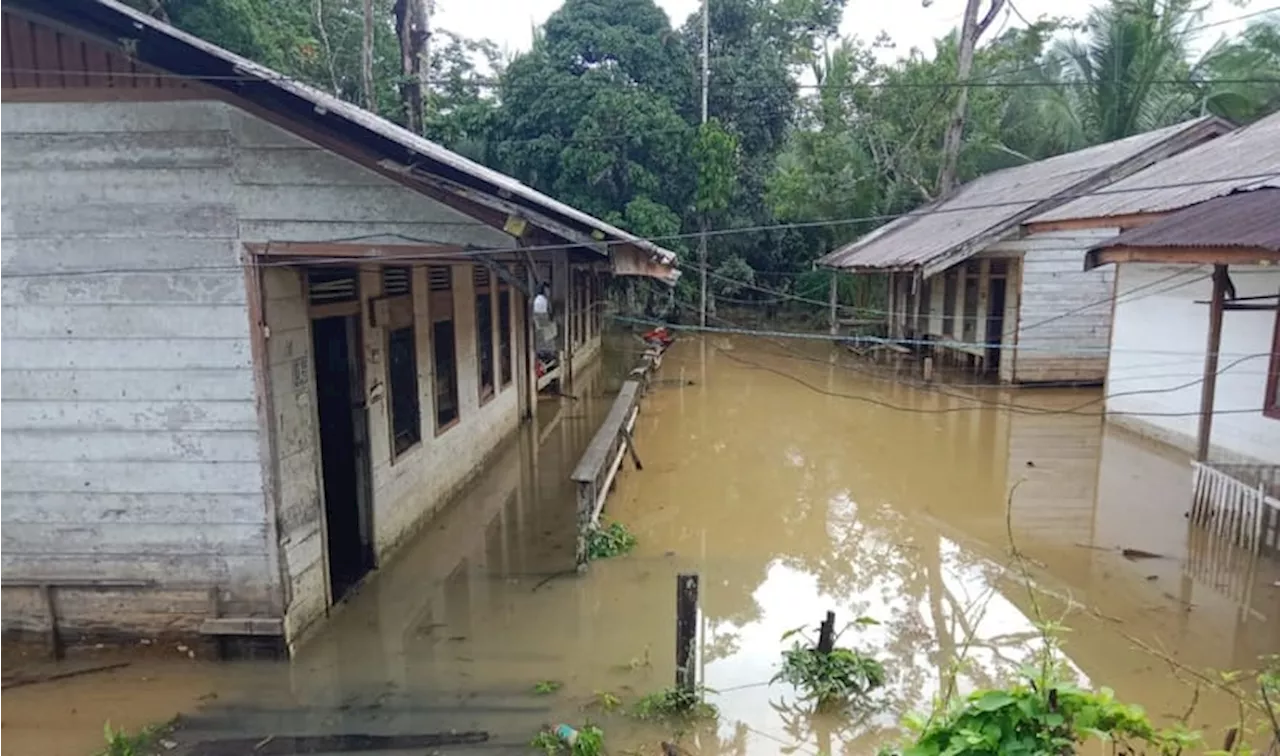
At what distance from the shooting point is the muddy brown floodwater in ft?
17.1

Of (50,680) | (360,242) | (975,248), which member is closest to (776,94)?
(975,248)

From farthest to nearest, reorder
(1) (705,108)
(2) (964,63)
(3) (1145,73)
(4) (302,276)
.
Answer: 1. (1) (705,108)
2. (3) (1145,73)
3. (2) (964,63)
4. (4) (302,276)

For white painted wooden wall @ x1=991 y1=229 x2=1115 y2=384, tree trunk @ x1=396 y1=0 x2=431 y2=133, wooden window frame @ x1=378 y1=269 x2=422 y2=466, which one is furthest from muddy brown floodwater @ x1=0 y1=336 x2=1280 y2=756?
tree trunk @ x1=396 y1=0 x2=431 y2=133

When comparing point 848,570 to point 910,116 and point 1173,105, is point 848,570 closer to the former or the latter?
point 910,116

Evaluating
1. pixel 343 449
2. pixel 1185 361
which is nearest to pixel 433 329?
pixel 343 449

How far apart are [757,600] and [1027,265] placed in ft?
37.7

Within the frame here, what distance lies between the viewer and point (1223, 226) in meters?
6.88

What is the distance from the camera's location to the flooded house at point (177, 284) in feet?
17.3

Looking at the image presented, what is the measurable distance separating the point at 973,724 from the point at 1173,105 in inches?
969

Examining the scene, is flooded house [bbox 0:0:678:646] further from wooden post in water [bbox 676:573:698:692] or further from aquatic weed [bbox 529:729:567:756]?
aquatic weed [bbox 529:729:567:756]

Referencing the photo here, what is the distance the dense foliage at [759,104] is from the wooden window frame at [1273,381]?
12511 mm

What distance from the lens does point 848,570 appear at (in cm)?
763

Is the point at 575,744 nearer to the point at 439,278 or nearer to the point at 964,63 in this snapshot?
the point at 439,278

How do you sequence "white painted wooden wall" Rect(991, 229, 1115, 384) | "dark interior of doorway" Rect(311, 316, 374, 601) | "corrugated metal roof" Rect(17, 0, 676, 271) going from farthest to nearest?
"white painted wooden wall" Rect(991, 229, 1115, 384)
"dark interior of doorway" Rect(311, 316, 374, 601)
"corrugated metal roof" Rect(17, 0, 676, 271)
